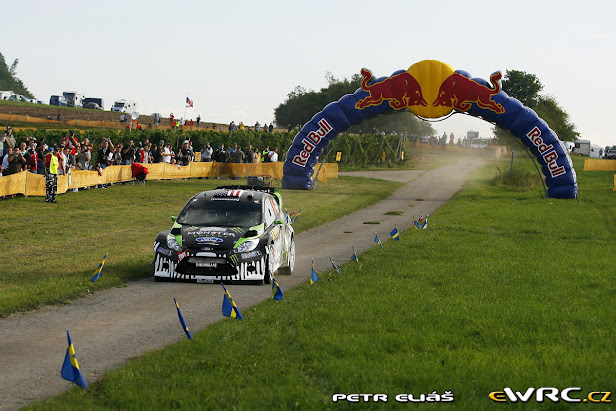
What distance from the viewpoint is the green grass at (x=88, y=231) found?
13.0m

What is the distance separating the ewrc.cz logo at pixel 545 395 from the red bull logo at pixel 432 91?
27.9m

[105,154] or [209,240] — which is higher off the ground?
[105,154]

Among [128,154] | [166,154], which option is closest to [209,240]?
[128,154]

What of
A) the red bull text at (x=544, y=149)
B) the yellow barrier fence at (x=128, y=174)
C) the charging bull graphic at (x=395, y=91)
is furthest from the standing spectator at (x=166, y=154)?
the red bull text at (x=544, y=149)

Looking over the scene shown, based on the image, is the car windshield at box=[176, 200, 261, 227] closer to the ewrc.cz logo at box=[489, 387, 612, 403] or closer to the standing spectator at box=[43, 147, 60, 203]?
the ewrc.cz logo at box=[489, 387, 612, 403]

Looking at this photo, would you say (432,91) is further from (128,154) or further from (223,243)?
(223,243)

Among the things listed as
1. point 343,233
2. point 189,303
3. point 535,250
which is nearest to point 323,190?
point 343,233

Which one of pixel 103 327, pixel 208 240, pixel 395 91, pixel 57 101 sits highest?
pixel 57 101

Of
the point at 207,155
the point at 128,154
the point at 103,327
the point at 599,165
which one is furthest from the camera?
the point at 599,165

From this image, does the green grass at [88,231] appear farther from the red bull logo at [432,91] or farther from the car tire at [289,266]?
the red bull logo at [432,91]

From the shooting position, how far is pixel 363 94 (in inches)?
1405

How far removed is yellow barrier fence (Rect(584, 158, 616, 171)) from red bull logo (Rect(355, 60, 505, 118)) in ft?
116

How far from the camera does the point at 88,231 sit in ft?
67.1

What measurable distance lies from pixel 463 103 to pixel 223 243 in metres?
23.2
